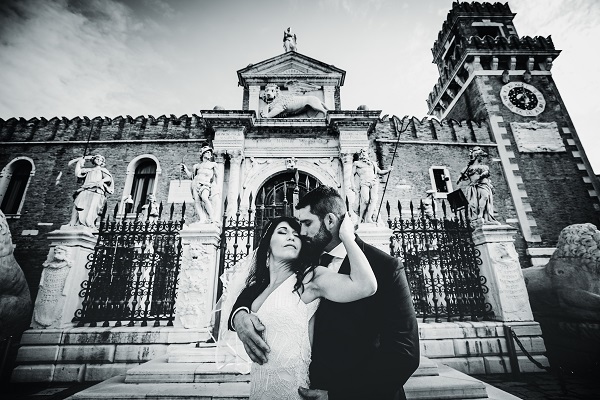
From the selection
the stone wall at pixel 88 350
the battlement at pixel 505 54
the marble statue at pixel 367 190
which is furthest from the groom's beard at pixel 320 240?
the battlement at pixel 505 54

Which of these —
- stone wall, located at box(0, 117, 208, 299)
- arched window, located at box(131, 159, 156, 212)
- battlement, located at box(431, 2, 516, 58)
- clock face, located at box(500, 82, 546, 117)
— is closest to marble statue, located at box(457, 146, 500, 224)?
stone wall, located at box(0, 117, 208, 299)

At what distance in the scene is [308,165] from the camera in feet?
38.7

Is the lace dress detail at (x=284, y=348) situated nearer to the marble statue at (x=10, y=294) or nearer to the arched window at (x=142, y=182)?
the marble statue at (x=10, y=294)

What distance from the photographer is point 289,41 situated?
47.8 ft

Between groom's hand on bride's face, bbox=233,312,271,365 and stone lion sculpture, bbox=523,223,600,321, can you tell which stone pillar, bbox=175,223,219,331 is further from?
stone lion sculpture, bbox=523,223,600,321

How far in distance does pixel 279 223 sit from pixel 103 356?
5.10 metres

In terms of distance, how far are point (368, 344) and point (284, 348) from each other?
1.75 ft

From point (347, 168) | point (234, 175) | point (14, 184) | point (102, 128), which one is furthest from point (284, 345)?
point (14, 184)

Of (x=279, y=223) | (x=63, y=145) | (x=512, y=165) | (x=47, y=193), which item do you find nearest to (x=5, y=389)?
(x=279, y=223)

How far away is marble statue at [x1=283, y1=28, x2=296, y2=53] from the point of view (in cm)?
1445

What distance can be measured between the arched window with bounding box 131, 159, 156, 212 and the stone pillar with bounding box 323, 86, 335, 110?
892 centimetres

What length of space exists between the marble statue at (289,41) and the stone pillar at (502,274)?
12.8 meters

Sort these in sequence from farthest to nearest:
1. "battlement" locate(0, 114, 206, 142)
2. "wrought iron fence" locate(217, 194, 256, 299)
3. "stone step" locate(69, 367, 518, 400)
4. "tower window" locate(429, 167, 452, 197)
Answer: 1. "battlement" locate(0, 114, 206, 142)
2. "tower window" locate(429, 167, 452, 197)
3. "wrought iron fence" locate(217, 194, 256, 299)
4. "stone step" locate(69, 367, 518, 400)

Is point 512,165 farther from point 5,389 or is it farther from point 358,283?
point 5,389
